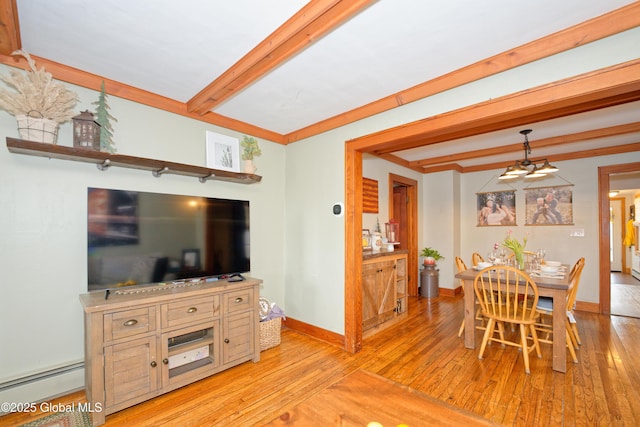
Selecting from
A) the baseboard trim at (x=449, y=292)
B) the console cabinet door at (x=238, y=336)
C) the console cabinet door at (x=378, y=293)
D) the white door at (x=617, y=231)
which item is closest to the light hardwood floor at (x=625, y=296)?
the white door at (x=617, y=231)

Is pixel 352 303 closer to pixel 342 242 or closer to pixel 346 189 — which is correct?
pixel 342 242

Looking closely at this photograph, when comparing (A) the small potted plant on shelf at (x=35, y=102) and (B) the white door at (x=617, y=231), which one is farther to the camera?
(B) the white door at (x=617, y=231)

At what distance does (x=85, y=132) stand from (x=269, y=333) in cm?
245

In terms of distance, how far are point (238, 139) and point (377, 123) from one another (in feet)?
5.34

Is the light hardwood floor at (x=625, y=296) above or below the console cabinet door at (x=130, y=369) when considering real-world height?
below

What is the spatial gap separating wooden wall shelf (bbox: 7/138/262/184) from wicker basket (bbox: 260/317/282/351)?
158cm

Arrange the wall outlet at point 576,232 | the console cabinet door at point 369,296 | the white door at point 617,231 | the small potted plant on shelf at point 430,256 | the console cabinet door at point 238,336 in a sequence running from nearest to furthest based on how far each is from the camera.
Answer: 1. the console cabinet door at point 238,336
2. the console cabinet door at point 369,296
3. the wall outlet at point 576,232
4. the small potted plant on shelf at point 430,256
5. the white door at point 617,231

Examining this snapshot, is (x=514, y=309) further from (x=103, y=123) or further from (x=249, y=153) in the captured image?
(x=103, y=123)

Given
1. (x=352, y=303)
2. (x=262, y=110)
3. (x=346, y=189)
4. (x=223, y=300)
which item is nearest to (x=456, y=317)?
(x=352, y=303)

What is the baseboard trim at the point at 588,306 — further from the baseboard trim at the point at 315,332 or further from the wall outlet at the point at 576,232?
the baseboard trim at the point at 315,332

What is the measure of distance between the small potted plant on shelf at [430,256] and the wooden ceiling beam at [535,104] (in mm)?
2958

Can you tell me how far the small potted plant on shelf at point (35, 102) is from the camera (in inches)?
73.6

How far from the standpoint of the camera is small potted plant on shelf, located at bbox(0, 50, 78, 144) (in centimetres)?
187

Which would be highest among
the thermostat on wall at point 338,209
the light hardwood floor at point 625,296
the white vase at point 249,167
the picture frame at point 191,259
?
the white vase at point 249,167
